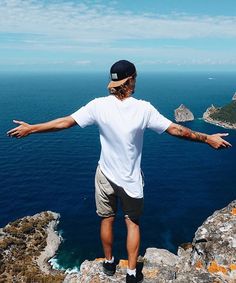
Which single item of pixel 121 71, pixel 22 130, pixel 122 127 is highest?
pixel 121 71

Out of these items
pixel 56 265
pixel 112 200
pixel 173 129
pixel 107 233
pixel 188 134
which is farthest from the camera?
pixel 56 265

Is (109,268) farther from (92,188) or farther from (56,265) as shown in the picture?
(92,188)

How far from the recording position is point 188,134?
8078mm

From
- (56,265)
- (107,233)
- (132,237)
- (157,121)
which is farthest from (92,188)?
(157,121)

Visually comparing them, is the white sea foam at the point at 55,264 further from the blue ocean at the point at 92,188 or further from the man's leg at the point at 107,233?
the man's leg at the point at 107,233

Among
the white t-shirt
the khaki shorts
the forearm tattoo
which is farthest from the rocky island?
the forearm tattoo

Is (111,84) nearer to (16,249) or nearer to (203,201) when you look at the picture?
(16,249)

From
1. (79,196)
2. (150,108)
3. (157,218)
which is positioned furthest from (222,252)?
(79,196)

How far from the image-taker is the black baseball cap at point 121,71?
775 cm

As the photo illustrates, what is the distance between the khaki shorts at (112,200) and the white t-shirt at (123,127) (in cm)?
31

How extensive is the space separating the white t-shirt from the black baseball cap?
40 cm

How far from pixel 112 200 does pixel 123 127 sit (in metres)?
2.34

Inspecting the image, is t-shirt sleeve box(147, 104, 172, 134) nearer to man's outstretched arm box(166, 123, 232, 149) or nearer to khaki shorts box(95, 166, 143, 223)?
man's outstretched arm box(166, 123, 232, 149)

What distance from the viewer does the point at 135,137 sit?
7891 mm
